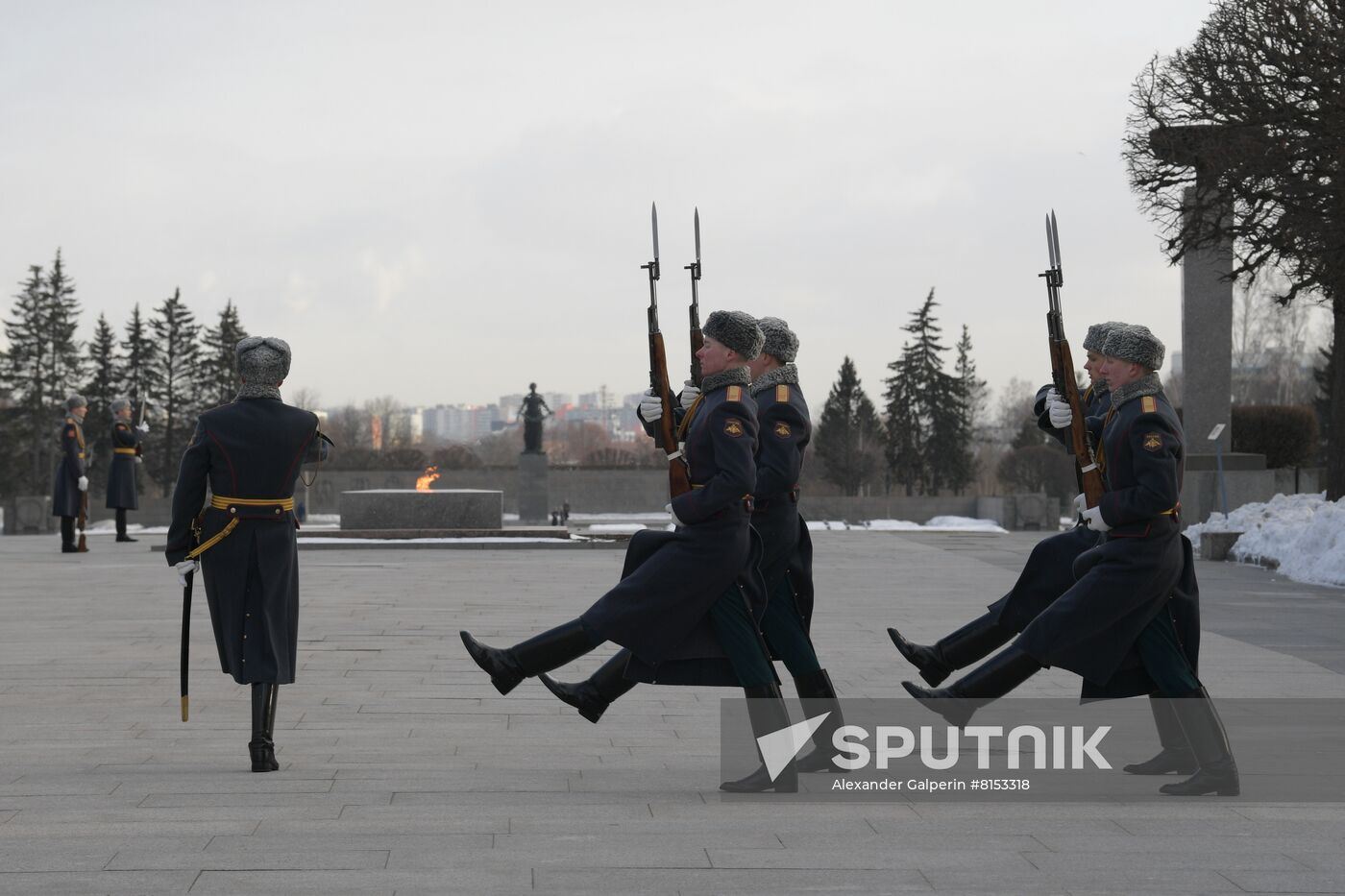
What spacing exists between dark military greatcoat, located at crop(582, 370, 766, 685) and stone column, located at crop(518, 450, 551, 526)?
29.5 m

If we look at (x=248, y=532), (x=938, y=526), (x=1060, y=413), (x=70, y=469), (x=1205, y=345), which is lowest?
(x=938, y=526)

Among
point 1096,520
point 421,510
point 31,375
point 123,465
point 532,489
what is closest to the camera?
point 1096,520

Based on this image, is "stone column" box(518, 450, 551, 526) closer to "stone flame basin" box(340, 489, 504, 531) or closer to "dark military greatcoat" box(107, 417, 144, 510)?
"stone flame basin" box(340, 489, 504, 531)

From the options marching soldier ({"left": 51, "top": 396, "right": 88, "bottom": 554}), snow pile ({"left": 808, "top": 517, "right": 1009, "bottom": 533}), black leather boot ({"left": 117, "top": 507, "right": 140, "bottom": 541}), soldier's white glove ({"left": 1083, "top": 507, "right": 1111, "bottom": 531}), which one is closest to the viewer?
soldier's white glove ({"left": 1083, "top": 507, "right": 1111, "bottom": 531})

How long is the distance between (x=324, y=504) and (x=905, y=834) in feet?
177

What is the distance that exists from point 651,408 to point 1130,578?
1913 mm

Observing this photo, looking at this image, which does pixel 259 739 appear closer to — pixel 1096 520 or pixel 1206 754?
pixel 1096 520

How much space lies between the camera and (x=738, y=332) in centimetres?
616

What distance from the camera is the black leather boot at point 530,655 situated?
20.6ft

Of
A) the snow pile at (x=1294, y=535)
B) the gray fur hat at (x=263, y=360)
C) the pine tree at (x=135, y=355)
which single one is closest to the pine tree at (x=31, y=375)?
the pine tree at (x=135, y=355)

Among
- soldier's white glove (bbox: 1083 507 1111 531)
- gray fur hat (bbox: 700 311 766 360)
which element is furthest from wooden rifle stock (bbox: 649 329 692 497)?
soldier's white glove (bbox: 1083 507 1111 531)

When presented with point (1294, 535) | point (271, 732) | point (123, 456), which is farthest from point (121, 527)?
point (271, 732)

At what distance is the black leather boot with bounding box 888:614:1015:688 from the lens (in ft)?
22.2

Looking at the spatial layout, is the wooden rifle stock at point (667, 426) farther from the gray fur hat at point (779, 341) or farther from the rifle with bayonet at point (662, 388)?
the gray fur hat at point (779, 341)
